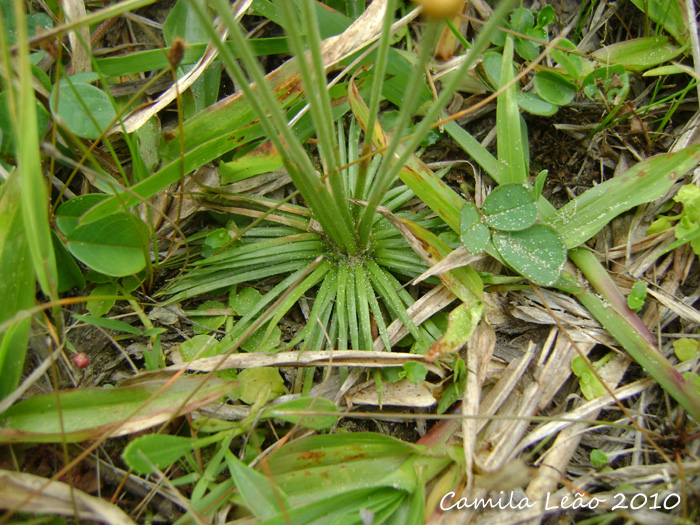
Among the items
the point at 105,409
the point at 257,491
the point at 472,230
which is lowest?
the point at 257,491

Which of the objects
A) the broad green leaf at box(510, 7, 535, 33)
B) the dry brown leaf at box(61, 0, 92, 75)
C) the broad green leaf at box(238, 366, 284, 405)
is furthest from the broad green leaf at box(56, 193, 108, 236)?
the broad green leaf at box(510, 7, 535, 33)

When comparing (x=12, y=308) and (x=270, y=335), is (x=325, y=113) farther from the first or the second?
(x=12, y=308)

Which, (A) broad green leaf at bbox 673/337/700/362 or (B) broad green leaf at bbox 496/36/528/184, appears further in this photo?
(B) broad green leaf at bbox 496/36/528/184

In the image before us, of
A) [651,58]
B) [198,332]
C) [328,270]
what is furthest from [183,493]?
[651,58]

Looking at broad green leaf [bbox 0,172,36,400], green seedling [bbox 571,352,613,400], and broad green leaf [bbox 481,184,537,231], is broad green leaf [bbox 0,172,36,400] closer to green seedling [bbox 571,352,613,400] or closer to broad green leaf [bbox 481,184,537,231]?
broad green leaf [bbox 481,184,537,231]

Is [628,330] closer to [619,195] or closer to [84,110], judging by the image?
[619,195]

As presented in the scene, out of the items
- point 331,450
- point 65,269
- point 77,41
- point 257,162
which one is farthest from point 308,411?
point 77,41
